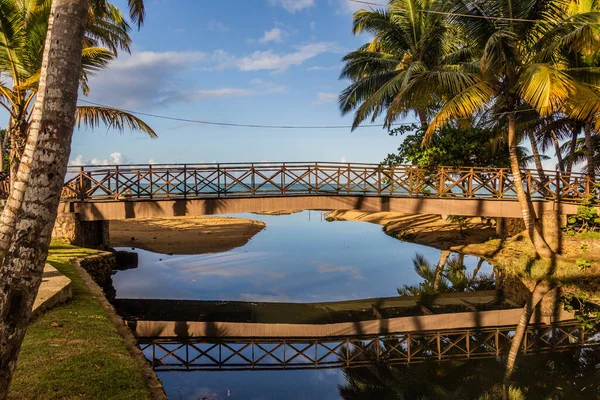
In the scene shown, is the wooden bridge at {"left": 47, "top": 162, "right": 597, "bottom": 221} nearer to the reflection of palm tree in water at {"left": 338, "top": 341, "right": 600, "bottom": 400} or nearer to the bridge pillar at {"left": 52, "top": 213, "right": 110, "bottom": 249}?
the bridge pillar at {"left": 52, "top": 213, "right": 110, "bottom": 249}

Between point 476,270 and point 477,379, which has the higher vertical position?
point 476,270

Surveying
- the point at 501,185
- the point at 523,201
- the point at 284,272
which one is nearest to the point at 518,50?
the point at 523,201

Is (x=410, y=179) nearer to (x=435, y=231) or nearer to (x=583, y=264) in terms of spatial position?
(x=583, y=264)

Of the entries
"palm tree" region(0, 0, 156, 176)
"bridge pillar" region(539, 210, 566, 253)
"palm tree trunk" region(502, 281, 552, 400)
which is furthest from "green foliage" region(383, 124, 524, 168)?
"palm tree" region(0, 0, 156, 176)

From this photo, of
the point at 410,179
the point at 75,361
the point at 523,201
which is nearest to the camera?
the point at 75,361

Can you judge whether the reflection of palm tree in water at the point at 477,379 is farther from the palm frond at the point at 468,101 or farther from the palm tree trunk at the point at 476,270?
the palm frond at the point at 468,101

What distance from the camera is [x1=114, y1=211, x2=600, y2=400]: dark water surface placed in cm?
593

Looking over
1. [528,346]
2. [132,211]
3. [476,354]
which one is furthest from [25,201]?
[132,211]

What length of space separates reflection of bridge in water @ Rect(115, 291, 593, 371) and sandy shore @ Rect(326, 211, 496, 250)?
7.77 metres

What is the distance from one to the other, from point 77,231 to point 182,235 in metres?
7.92

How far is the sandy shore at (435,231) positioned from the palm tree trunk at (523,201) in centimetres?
463

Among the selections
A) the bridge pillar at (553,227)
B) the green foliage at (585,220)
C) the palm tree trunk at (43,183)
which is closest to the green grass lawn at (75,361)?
the palm tree trunk at (43,183)

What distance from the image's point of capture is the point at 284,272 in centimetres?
1391

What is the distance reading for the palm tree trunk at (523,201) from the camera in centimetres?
1139
